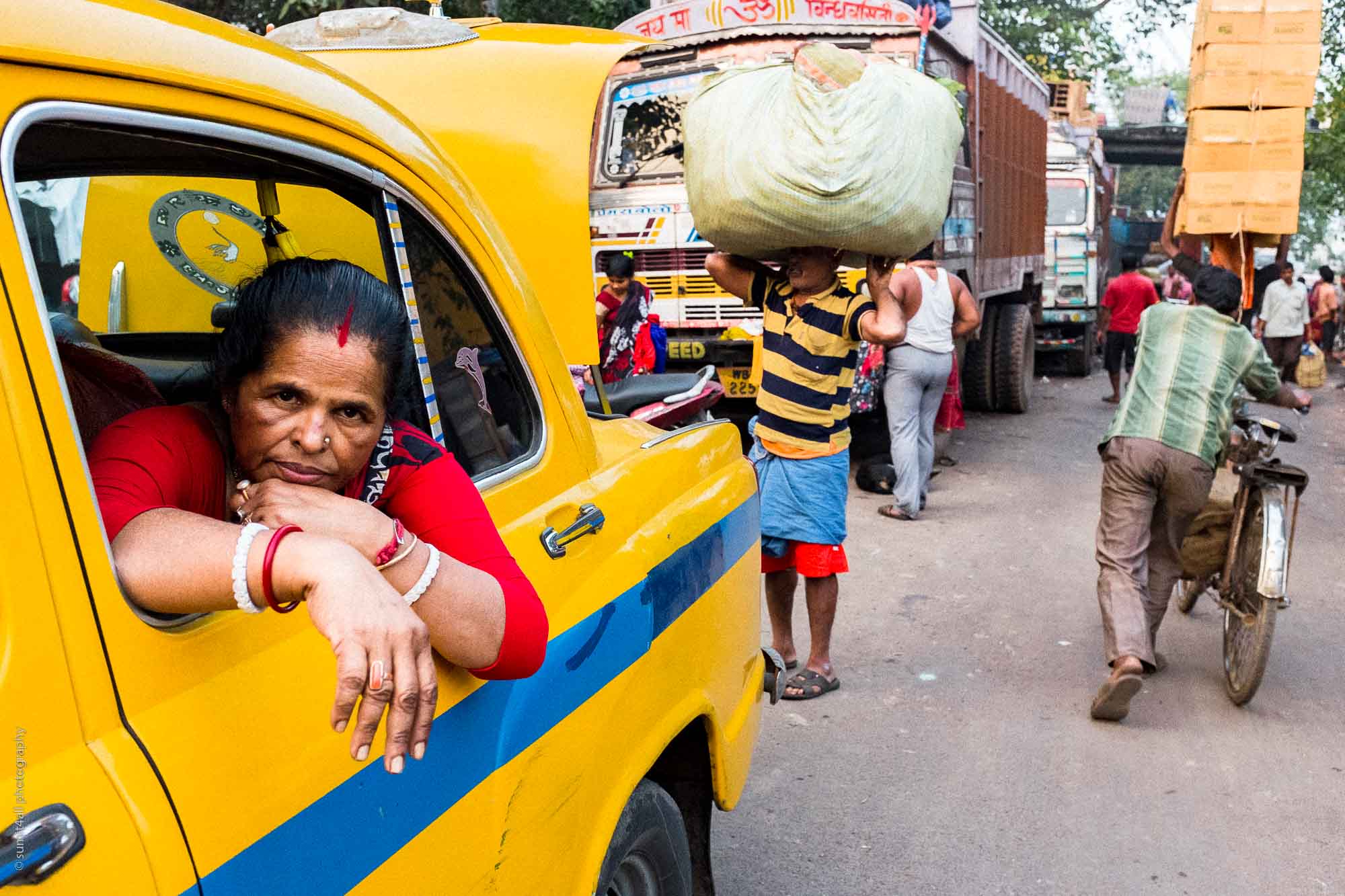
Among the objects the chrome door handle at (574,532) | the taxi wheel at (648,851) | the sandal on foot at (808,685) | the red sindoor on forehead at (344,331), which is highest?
the red sindoor on forehead at (344,331)

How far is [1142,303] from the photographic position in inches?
514

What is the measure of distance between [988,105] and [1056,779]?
8075mm

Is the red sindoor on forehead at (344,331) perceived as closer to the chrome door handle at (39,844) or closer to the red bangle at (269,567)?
the red bangle at (269,567)

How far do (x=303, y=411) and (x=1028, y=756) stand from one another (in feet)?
11.3

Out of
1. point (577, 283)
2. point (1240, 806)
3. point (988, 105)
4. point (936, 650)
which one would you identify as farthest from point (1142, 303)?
point (577, 283)

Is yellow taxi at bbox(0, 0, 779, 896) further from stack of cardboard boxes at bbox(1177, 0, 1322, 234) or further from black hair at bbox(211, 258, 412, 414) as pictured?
stack of cardboard boxes at bbox(1177, 0, 1322, 234)

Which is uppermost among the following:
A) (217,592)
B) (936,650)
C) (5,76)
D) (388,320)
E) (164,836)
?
(5,76)

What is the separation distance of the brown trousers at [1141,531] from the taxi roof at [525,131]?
2793 mm

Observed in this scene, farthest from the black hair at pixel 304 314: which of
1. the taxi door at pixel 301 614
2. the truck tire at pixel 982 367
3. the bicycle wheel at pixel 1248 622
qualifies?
the truck tire at pixel 982 367

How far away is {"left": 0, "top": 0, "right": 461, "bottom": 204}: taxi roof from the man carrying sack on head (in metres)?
2.62

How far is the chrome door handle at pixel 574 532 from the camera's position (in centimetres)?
190

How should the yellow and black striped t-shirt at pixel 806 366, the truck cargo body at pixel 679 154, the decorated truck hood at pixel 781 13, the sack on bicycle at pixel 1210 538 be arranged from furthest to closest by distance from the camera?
1. the decorated truck hood at pixel 781 13
2. the truck cargo body at pixel 679 154
3. the sack on bicycle at pixel 1210 538
4. the yellow and black striped t-shirt at pixel 806 366

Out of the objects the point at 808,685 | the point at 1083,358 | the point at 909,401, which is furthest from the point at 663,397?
the point at 1083,358

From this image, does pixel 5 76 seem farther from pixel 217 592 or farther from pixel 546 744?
pixel 546 744
